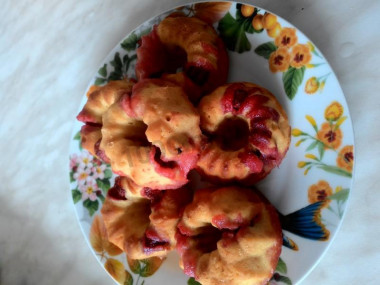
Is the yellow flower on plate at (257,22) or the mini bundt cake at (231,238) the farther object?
the yellow flower on plate at (257,22)

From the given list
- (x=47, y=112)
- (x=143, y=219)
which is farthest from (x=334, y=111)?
(x=47, y=112)

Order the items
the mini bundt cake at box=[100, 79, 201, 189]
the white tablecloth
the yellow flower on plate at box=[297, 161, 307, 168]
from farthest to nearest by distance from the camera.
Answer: the white tablecloth
the yellow flower on plate at box=[297, 161, 307, 168]
the mini bundt cake at box=[100, 79, 201, 189]

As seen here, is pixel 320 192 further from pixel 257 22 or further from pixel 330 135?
pixel 257 22

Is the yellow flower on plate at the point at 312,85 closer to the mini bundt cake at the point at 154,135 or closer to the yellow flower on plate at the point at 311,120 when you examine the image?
the yellow flower on plate at the point at 311,120

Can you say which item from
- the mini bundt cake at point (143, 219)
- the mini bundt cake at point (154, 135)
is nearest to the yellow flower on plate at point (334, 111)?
the mini bundt cake at point (154, 135)

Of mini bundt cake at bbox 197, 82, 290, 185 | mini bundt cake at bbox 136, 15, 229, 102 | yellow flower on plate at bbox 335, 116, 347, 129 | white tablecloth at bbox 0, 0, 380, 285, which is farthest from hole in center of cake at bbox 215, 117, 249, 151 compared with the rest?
white tablecloth at bbox 0, 0, 380, 285

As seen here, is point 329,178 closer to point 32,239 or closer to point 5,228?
point 32,239

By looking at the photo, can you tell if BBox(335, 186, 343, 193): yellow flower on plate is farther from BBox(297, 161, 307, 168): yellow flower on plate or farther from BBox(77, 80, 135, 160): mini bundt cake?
BBox(77, 80, 135, 160): mini bundt cake
